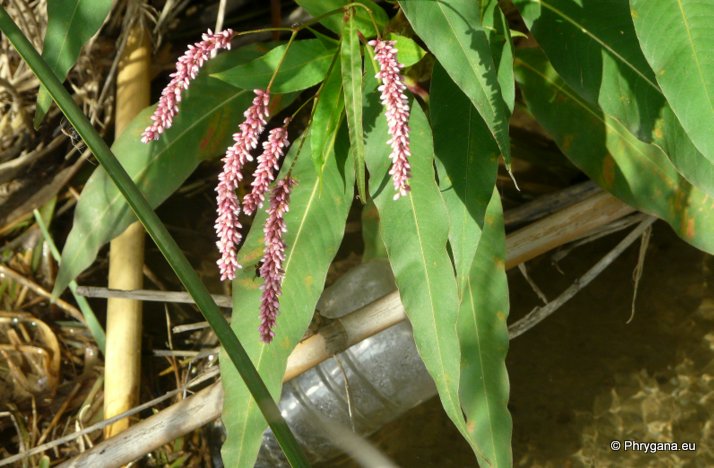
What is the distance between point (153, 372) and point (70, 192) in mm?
404

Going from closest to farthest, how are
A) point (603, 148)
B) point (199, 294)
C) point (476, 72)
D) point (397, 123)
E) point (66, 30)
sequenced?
point (199, 294) → point (397, 123) → point (476, 72) → point (66, 30) → point (603, 148)

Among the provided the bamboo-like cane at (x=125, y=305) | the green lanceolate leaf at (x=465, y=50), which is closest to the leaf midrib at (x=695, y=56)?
the green lanceolate leaf at (x=465, y=50)

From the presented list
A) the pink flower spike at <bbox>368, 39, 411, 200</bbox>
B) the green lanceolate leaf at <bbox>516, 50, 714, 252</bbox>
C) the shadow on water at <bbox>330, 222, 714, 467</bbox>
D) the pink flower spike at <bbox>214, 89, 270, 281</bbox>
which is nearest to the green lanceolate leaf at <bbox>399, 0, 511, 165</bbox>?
the pink flower spike at <bbox>368, 39, 411, 200</bbox>

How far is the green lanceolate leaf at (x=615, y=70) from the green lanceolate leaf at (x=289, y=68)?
1.02 ft

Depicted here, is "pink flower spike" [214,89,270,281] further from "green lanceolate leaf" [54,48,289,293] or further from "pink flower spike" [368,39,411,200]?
"green lanceolate leaf" [54,48,289,293]

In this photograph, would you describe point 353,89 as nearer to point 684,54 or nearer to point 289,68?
point 289,68

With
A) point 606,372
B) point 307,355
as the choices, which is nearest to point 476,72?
point 307,355

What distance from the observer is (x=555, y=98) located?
4.25 feet

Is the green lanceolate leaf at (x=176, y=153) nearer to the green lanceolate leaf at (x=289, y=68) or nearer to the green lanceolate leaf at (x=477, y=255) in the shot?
the green lanceolate leaf at (x=289, y=68)

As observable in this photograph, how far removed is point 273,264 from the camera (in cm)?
82

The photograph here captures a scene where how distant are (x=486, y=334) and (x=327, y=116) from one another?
0.39 m

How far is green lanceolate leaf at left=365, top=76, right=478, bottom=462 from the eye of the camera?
1.05 metres

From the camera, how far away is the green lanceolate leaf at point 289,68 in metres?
1.06

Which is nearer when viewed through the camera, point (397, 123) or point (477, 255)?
point (397, 123)
